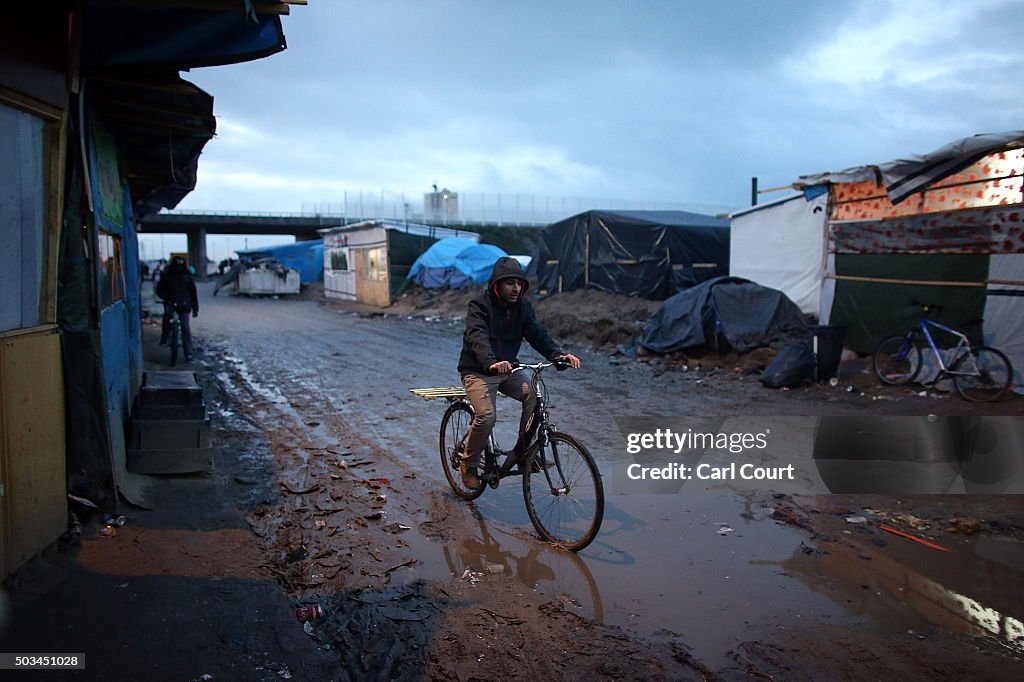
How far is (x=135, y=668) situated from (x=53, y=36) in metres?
3.57

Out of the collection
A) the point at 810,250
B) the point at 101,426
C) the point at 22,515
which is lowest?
the point at 22,515

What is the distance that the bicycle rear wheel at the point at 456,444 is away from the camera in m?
5.59

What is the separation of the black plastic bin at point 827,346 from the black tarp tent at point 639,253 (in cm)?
1089

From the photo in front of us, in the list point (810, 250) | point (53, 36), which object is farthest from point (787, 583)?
point (810, 250)

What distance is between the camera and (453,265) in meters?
28.2

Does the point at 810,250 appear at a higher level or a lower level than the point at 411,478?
higher

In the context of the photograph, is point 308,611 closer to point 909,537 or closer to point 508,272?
point 508,272

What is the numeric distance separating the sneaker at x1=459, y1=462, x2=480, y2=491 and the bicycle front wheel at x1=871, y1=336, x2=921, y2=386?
25.4 feet

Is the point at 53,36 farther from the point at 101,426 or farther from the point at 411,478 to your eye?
the point at 411,478

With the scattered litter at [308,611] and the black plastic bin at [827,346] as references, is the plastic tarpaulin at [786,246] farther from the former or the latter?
the scattered litter at [308,611]

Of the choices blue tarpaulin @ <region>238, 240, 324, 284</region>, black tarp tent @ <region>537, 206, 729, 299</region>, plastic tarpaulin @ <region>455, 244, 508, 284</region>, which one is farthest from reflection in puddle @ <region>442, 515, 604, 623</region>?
blue tarpaulin @ <region>238, 240, 324, 284</region>

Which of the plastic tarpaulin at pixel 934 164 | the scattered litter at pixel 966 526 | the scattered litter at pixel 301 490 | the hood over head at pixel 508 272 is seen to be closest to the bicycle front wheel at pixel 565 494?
the hood over head at pixel 508 272

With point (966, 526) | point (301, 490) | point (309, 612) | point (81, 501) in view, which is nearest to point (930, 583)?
point (966, 526)

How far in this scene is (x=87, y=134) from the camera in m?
5.25
